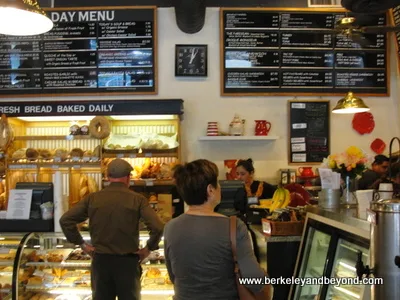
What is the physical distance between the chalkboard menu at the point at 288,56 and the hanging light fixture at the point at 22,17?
283 centimetres

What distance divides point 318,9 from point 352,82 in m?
1.03

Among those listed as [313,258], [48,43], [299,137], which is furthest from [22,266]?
[299,137]

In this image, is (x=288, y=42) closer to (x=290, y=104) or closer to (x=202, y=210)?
(x=290, y=104)

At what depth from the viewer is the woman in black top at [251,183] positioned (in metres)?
4.21

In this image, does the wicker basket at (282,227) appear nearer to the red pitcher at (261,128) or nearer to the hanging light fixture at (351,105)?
the hanging light fixture at (351,105)

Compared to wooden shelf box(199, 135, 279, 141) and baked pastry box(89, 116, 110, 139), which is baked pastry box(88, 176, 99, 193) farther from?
wooden shelf box(199, 135, 279, 141)

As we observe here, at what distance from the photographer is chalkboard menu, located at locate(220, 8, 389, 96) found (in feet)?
16.7

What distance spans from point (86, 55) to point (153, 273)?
115 inches

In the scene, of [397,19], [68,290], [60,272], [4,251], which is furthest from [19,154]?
[397,19]

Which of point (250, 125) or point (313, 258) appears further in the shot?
point (250, 125)

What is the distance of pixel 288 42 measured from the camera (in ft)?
16.8

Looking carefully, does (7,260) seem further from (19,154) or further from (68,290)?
(19,154)

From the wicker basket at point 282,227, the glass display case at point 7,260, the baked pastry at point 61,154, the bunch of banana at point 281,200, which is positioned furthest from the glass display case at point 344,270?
the baked pastry at point 61,154

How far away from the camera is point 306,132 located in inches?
203
